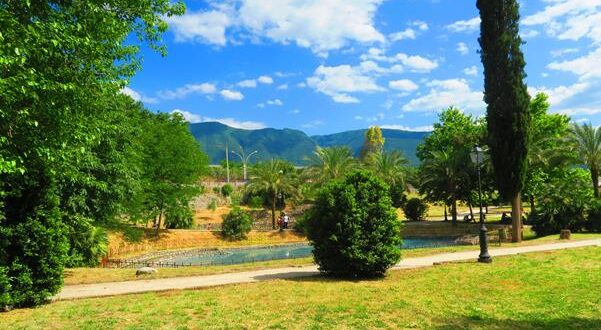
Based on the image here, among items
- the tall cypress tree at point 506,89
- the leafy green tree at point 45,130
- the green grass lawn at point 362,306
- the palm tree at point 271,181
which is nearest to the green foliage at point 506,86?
the tall cypress tree at point 506,89

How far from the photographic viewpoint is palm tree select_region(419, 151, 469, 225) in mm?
40188

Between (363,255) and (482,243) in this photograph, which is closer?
(363,255)

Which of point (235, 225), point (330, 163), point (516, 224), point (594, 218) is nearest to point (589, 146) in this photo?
point (594, 218)

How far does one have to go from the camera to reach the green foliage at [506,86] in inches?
911

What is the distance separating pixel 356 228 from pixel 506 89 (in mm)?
15183

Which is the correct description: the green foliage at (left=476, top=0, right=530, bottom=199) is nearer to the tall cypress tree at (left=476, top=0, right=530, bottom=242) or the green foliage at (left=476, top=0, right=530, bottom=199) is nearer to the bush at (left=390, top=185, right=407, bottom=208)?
the tall cypress tree at (left=476, top=0, right=530, bottom=242)

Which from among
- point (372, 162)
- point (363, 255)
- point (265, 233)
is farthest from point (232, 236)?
point (363, 255)

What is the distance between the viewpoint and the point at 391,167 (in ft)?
161

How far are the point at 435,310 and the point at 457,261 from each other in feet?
24.9

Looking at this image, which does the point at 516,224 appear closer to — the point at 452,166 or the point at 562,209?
the point at 562,209

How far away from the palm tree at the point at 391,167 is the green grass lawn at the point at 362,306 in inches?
1364

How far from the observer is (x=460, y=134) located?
45000 millimetres

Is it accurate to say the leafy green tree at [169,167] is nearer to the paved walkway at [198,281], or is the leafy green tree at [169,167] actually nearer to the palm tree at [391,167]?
the palm tree at [391,167]

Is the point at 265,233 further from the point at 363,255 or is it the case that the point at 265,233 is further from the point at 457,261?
the point at 363,255
